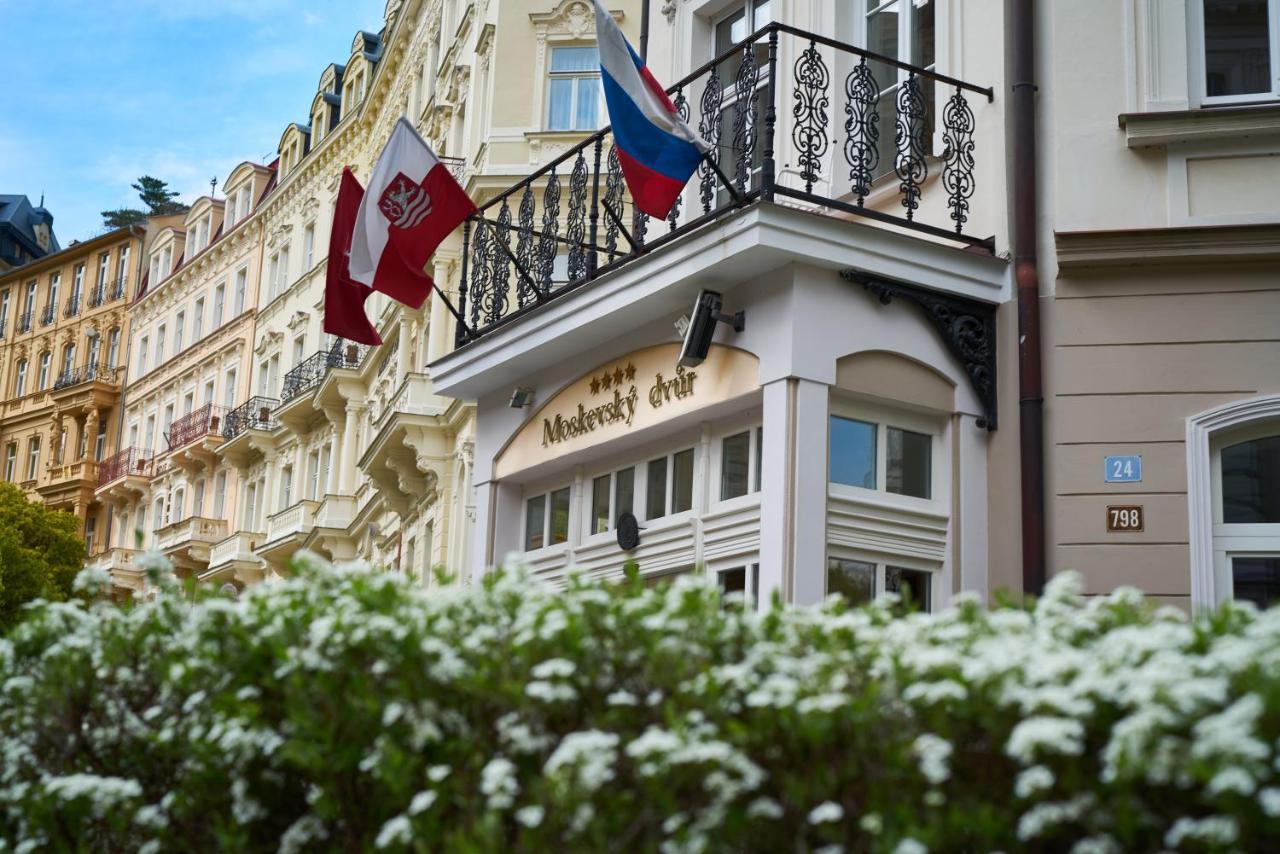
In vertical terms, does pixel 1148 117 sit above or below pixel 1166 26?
below

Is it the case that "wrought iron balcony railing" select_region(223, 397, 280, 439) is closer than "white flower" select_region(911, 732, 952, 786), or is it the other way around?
"white flower" select_region(911, 732, 952, 786)

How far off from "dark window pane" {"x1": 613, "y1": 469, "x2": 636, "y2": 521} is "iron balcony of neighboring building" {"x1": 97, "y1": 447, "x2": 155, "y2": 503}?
49.7 m

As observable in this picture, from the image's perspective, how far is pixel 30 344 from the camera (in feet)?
234

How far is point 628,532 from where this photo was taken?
39.6 ft

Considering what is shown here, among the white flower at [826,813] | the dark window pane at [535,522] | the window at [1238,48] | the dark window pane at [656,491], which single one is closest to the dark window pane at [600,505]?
the dark window pane at [656,491]

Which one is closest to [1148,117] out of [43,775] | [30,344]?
[43,775]

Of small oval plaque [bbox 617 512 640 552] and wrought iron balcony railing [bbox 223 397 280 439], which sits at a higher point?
wrought iron balcony railing [bbox 223 397 280 439]

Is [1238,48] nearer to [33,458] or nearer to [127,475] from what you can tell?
[127,475]

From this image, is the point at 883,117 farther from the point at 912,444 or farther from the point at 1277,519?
the point at 1277,519

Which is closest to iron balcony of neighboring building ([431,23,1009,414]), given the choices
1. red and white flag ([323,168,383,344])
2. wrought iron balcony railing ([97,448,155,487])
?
red and white flag ([323,168,383,344])

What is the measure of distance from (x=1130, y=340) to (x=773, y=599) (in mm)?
5282

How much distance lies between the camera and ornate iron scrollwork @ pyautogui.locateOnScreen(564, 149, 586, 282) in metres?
12.3

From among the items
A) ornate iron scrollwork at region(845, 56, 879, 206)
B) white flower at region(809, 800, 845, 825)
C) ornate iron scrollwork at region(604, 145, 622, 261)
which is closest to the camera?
white flower at region(809, 800, 845, 825)

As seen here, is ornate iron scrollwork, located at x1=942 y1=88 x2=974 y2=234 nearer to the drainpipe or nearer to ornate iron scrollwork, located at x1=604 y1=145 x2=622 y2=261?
the drainpipe
